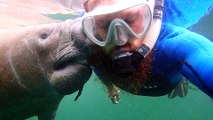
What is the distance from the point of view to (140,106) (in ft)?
191

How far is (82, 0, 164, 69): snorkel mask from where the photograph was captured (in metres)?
3.10

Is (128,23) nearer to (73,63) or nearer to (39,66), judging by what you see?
(73,63)

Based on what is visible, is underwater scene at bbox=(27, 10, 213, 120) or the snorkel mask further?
underwater scene at bbox=(27, 10, 213, 120)

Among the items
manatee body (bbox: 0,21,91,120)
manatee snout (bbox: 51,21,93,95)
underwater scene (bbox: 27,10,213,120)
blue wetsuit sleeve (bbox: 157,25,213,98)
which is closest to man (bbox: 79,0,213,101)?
blue wetsuit sleeve (bbox: 157,25,213,98)

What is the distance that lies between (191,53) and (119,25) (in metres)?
0.78

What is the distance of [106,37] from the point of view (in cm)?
325

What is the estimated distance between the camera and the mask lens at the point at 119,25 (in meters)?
3.09

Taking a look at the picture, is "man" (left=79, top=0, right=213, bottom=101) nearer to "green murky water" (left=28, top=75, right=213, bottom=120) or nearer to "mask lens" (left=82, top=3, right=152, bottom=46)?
"mask lens" (left=82, top=3, right=152, bottom=46)

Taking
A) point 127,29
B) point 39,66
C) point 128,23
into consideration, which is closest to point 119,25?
point 127,29

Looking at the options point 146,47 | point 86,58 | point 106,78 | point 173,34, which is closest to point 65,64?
point 86,58

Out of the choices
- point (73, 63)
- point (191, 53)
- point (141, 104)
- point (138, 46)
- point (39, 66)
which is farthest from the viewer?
point (141, 104)

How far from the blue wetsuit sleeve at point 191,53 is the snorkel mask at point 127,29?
15cm

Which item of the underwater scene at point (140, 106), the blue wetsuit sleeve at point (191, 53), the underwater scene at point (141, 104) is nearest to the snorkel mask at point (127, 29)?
the blue wetsuit sleeve at point (191, 53)

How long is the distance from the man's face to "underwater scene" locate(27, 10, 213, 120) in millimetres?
29435
